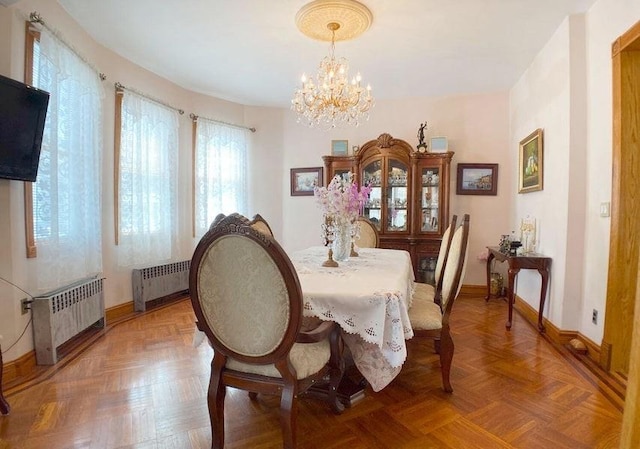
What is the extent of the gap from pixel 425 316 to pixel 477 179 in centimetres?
309

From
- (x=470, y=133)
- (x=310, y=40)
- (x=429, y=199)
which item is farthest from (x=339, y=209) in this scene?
(x=470, y=133)

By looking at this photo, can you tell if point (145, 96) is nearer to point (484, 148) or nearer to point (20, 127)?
point (20, 127)

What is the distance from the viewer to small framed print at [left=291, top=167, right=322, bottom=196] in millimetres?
5031

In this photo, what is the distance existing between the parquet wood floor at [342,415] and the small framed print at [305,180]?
293 centimetres

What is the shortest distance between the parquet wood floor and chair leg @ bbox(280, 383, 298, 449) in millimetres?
373

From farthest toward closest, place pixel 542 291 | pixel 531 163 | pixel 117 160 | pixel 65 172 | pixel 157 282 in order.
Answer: pixel 157 282
pixel 531 163
pixel 117 160
pixel 542 291
pixel 65 172

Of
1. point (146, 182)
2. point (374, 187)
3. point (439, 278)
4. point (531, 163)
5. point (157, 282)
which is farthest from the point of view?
point (374, 187)

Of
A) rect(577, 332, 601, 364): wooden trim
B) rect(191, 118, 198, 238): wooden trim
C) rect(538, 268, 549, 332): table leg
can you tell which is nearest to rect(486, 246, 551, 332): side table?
rect(538, 268, 549, 332): table leg

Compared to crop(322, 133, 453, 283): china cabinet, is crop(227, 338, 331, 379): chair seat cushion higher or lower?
lower

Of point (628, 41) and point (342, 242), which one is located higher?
point (628, 41)

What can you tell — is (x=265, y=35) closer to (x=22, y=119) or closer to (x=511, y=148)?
(x=22, y=119)

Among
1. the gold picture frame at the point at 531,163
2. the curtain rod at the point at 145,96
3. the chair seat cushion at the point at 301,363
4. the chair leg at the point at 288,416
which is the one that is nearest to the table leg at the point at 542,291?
the gold picture frame at the point at 531,163

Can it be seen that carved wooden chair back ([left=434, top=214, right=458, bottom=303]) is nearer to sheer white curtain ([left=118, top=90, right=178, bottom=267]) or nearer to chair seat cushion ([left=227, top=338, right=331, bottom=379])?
chair seat cushion ([left=227, top=338, right=331, bottom=379])

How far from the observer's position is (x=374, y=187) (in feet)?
15.0
